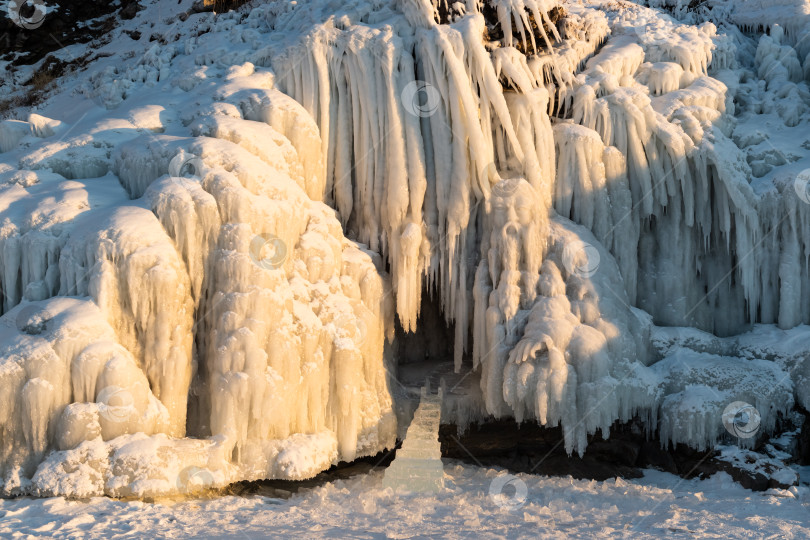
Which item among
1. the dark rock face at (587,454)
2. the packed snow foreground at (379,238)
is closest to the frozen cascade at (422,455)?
the packed snow foreground at (379,238)

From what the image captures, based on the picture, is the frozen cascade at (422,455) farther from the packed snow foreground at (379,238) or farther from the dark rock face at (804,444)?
the dark rock face at (804,444)

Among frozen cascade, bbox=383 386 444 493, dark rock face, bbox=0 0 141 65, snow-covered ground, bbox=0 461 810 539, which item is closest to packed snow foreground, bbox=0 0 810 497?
frozen cascade, bbox=383 386 444 493

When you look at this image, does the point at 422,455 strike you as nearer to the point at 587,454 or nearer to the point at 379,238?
the point at 587,454

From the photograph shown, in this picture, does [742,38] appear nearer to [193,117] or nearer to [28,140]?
[193,117]

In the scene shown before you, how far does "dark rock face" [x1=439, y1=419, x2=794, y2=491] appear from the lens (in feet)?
Answer: 44.8

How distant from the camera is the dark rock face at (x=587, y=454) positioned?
1366cm

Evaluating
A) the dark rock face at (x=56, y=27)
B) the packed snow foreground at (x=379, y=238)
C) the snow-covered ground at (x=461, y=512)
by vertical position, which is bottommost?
the snow-covered ground at (x=461, y=512)

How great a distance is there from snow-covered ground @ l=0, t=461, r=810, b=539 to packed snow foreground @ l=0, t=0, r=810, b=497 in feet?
1.57

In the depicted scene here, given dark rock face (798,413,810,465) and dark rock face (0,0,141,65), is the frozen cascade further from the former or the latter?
dark rock face (0,0,141,65)

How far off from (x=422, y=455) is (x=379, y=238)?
3.51 m

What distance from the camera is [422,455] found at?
1334 centimetres

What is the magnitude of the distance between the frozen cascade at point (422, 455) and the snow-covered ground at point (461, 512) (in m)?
0.23

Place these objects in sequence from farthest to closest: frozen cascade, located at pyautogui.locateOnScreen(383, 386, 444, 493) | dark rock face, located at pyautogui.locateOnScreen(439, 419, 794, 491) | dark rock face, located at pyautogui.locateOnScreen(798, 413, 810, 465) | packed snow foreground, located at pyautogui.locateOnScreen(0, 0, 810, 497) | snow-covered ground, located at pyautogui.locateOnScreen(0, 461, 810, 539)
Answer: dark rock face, located at pyautogui.locateOnScreen(798, 413, 810, 465) < dark rock face, located at pyautogui.locateOnScreen(439, 419, 794, 491) < frozen cascade, located at pyautogui.locateOnScreen(383, 386, 444, 493) < packed snow foreground, located at pyautogui.locateOnScreen(0, 0, 810, 497) < snow-covered ground, located at pyautogui.locateOnScreen(0, 461, 810, 539)

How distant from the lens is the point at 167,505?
10.7 meters
